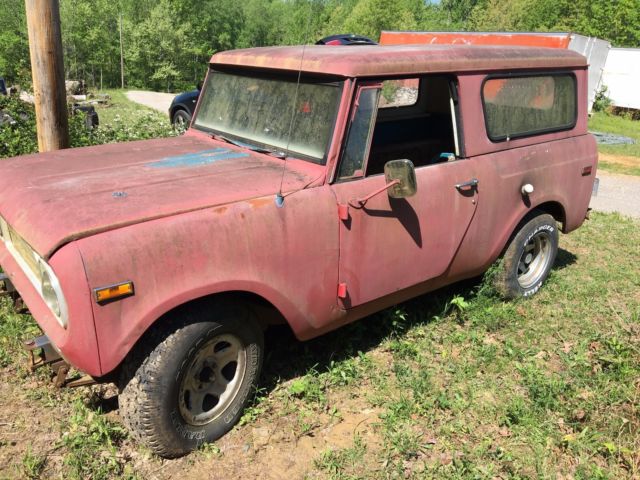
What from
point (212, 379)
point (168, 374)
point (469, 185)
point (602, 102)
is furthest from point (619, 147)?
point (168, 374)

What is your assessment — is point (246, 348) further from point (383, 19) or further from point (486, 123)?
point (383, 19)

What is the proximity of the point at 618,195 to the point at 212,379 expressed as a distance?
8.40m

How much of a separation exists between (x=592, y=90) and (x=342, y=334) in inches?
638

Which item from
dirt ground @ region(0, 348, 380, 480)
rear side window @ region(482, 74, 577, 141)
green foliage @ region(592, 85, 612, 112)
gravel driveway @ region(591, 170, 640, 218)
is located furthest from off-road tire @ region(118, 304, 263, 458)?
green foliage @ region(592, 85, 612, 112)

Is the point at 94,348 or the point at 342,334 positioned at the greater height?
the point at 94,348

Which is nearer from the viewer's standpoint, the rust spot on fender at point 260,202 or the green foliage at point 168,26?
the rust spot on fender at point 260,202

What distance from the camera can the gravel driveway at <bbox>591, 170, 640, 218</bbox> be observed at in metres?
8.07

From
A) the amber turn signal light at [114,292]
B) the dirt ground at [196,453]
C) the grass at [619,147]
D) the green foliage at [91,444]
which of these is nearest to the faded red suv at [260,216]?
the amber turn signal light at [114,292]

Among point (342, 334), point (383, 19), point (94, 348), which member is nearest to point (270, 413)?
point (342, 334)

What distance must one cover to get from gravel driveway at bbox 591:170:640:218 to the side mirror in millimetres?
6103

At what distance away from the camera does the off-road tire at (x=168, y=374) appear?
102 inches

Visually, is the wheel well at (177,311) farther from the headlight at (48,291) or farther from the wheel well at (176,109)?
the wheel well at (176,109)

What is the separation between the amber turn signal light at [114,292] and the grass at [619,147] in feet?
36.8

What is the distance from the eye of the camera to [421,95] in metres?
5.04
